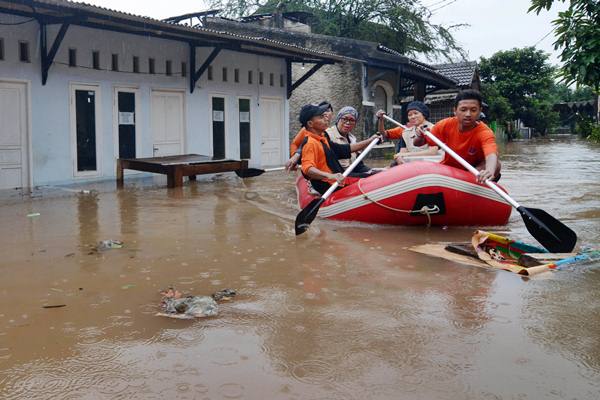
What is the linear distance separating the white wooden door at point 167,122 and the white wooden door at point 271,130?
2860mm

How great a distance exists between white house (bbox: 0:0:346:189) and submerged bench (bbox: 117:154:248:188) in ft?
3.46

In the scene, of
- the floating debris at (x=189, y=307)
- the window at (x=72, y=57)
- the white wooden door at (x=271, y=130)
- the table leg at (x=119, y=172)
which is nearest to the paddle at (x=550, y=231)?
the floating debris at (x=189, y=307)

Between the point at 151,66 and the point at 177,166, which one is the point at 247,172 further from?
the point at 151,66

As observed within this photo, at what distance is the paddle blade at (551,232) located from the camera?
553 centimetres

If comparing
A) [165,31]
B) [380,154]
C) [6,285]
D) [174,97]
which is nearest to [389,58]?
[380,154]

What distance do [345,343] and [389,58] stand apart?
15.8 meters

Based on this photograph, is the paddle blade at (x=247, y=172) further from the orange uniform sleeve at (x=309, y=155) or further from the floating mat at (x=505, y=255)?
the floating mat at (x=505, y=255)

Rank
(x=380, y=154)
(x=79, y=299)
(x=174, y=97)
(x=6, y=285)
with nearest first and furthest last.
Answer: (x=79, y=299), (x=6, y=285), (x=174, y=97), (x=380, y=154)

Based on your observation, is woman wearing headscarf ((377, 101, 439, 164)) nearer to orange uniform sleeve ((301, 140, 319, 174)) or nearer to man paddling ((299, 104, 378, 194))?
man paddling ((299, 104, 378, 194))

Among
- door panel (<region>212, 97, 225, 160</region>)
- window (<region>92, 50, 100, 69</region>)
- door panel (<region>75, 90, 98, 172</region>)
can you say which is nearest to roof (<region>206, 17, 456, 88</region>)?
door panel (<region>212, 97, 225, 160</region>)

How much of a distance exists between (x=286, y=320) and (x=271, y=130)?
42.3ft

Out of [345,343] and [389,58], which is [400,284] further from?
[389,58]

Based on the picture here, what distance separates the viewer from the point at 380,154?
66.7 feet

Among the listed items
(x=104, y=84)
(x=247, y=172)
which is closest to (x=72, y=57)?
(x=104, y=84)
